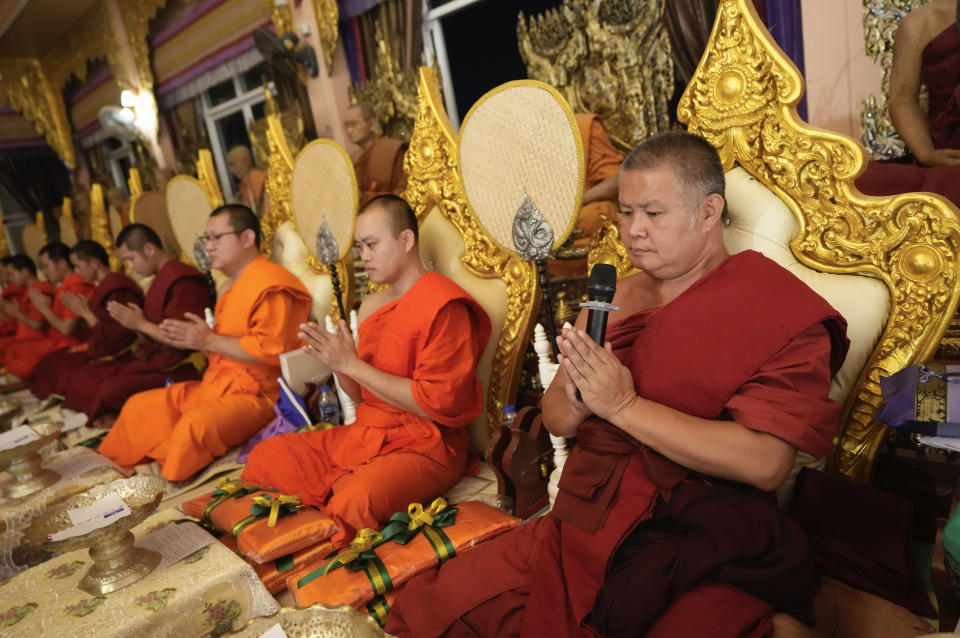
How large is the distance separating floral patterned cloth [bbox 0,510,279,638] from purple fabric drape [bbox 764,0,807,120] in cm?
333

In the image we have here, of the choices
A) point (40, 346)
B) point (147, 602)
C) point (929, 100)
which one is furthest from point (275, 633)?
point (40, 346)

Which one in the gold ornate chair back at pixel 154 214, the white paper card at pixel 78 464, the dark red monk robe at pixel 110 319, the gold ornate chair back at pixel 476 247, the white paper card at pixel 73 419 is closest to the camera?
the gold ornate chair back at pixel 476 247

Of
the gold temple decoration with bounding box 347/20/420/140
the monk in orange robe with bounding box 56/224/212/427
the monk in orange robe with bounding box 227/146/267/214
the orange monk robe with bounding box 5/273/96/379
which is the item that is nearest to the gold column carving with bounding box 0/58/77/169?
the monk in orange robe with bounding box 227/146/267/214

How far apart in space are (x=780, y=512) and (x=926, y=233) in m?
0.80

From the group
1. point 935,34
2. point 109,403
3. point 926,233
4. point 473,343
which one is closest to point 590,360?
point 926,233

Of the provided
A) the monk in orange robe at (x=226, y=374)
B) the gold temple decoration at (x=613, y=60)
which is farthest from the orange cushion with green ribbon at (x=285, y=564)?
the gold temple decoration at (x=613, y=60)

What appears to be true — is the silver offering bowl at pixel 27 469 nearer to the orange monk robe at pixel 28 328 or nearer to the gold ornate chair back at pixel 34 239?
the orange monk robe at pixel 28 328

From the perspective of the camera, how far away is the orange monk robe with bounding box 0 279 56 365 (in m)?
6.16

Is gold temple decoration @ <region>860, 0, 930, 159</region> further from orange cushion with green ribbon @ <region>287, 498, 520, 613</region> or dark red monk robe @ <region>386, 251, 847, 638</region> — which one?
→ orange cushion with green ribbon @ <region>287, 498, 520, 613</region>

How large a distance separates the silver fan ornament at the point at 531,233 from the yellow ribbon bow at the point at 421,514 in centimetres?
90

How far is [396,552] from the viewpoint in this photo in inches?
73.0

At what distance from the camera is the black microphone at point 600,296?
4.26 ft

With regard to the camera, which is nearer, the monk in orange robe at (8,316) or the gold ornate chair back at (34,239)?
the monk in orange robe at (8,316)

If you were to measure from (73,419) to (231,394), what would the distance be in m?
1.91
